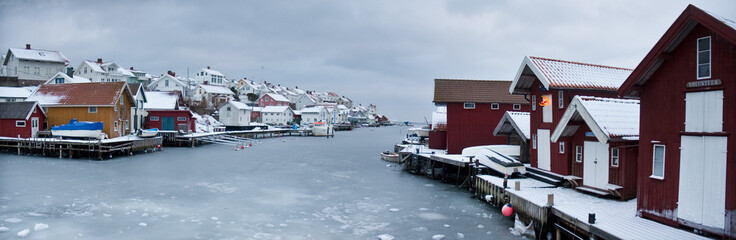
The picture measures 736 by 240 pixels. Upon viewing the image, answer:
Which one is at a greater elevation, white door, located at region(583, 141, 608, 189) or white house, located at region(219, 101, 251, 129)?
white house, located at region(219, 101, 251, 129)

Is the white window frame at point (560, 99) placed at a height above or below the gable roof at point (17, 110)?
above

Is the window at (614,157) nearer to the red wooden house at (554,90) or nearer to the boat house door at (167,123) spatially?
the red wooden house at (554,90)

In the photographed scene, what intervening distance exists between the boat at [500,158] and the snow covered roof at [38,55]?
69448 millimetres

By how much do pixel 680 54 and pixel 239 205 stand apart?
1623cm

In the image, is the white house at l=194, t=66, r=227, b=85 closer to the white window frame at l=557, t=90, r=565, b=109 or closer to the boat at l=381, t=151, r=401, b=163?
the boat at l=381, t=151, r=401, b=163

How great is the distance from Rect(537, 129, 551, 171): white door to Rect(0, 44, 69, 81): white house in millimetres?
73958

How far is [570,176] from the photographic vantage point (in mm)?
16828

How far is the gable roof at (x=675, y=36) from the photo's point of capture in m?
9.09

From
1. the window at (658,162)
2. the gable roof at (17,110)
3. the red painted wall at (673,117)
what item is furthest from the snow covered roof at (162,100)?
the window at (658,162)

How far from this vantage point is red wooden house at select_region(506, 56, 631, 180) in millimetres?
18438

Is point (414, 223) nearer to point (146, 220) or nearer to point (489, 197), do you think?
point (489, 197)

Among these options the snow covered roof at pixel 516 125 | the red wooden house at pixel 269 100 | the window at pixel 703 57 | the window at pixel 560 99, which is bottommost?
the snow covered roof at pixel 516 125

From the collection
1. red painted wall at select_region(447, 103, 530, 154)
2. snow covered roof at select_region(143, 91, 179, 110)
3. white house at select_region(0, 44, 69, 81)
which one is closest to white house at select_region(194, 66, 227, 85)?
white house at select_region(0, 44, 69, 81)

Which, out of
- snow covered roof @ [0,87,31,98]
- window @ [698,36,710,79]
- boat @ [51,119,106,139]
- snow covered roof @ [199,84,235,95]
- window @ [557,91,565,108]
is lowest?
boat @ [51,119,106,139]
